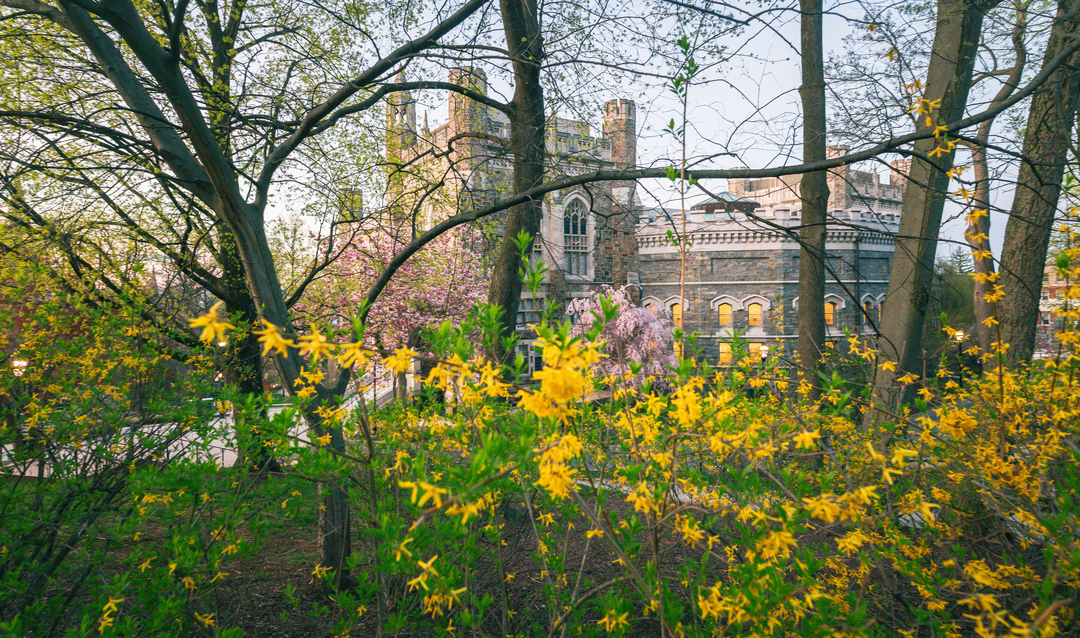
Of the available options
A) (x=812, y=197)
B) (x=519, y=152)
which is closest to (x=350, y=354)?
(x=519, y=152)

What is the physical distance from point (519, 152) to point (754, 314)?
20084mm

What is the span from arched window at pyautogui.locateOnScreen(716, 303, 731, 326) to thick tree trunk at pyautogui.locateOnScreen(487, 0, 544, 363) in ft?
63.8

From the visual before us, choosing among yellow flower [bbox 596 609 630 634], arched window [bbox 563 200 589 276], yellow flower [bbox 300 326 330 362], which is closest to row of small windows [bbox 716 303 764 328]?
arched window [bbox 563 200 589 276]

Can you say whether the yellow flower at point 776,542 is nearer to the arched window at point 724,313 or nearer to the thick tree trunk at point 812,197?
the thick tree trunk at point 812,197

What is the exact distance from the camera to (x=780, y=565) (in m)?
1.86

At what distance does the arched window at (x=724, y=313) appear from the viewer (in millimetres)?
23266

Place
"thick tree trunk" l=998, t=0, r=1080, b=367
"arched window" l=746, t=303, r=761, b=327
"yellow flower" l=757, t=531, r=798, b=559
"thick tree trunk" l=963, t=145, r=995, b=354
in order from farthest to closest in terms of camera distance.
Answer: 1. "arched window" l=746, t=303, r=761, b=327
2. "thick tree trunk" l=998, t=0, r=1080, b=367
3. "thick tree trunk" l=963, t=145, r=995, b=354
4. "yellow flower" l=757, t=531, r=798, b=559

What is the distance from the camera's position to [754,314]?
75.5 feet

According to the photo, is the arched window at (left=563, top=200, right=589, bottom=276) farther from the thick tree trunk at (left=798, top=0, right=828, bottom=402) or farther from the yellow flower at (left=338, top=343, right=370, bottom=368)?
the yellow flower at (left=338, top=343, right=370, bottom=368)

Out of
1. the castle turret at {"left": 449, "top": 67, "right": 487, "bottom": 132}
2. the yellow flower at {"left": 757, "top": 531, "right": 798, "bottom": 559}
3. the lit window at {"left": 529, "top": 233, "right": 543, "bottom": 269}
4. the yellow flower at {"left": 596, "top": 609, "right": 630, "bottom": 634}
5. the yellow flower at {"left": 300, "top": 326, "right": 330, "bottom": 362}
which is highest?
the castle turret at {"left": 449, "top": 67, "right": 487, "bottom": 132}

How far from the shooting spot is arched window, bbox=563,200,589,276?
2258 centimetres

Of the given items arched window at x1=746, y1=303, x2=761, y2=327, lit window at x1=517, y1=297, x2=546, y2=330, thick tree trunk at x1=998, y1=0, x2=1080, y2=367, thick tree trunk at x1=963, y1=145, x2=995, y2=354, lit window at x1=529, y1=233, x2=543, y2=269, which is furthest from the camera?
arched window at x1=746, y1=303, x2=761, y2=327

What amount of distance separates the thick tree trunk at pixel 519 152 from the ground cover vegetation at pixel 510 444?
33mm

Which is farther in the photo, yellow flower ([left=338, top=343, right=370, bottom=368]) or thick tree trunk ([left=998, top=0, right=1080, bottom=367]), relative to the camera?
thick tree trunk ([left=998, top=0, right=1080, bottom=367])
